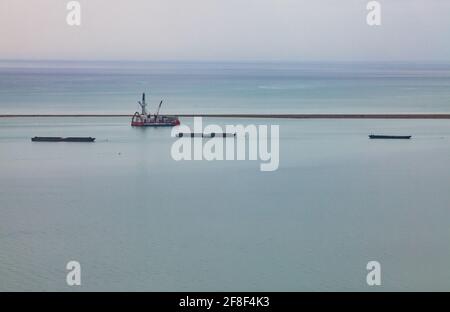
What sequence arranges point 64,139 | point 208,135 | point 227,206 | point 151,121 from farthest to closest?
point 151,121
point 208,135
point 64,139
point 227,206

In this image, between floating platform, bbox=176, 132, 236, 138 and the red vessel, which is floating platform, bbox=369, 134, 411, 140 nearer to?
floating platform, bbox=176, 132, 236, 138

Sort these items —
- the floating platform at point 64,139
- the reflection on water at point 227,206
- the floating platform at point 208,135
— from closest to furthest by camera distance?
the reflection on water at point 227,206, the floating platform at point 64,139, the floating platform at point 208,135

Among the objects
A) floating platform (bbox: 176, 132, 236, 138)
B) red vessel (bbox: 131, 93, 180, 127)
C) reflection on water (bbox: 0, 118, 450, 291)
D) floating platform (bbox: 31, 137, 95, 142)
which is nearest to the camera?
reflection on water (bbox: 0, 118, 450, 291)

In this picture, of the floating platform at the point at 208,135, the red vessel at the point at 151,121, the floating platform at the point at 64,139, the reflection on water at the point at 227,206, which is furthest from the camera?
the red vessel at the point at 151,121

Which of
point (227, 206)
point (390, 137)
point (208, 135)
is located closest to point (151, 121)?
point (208, 135)

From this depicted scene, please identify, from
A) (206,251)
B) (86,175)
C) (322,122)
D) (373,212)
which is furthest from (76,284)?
(322,122)

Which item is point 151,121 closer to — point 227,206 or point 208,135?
point 208,135

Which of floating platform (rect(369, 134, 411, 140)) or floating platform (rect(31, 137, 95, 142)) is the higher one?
floating platform (rect(369, 134, 411, 140))

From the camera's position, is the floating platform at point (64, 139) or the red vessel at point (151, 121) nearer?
the floating platform at point (64, 139)

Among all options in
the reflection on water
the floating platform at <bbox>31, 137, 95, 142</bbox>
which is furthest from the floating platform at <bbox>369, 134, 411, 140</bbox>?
the floating platform at <bbox>31, 137, 95, 142</bbox>

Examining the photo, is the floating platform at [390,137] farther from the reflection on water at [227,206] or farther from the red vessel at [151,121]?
the red vessel at [151,121]

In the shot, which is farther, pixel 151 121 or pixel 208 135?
pixel 151 121

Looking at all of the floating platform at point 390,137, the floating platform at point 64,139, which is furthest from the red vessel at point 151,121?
the floating platform at point 390,137
